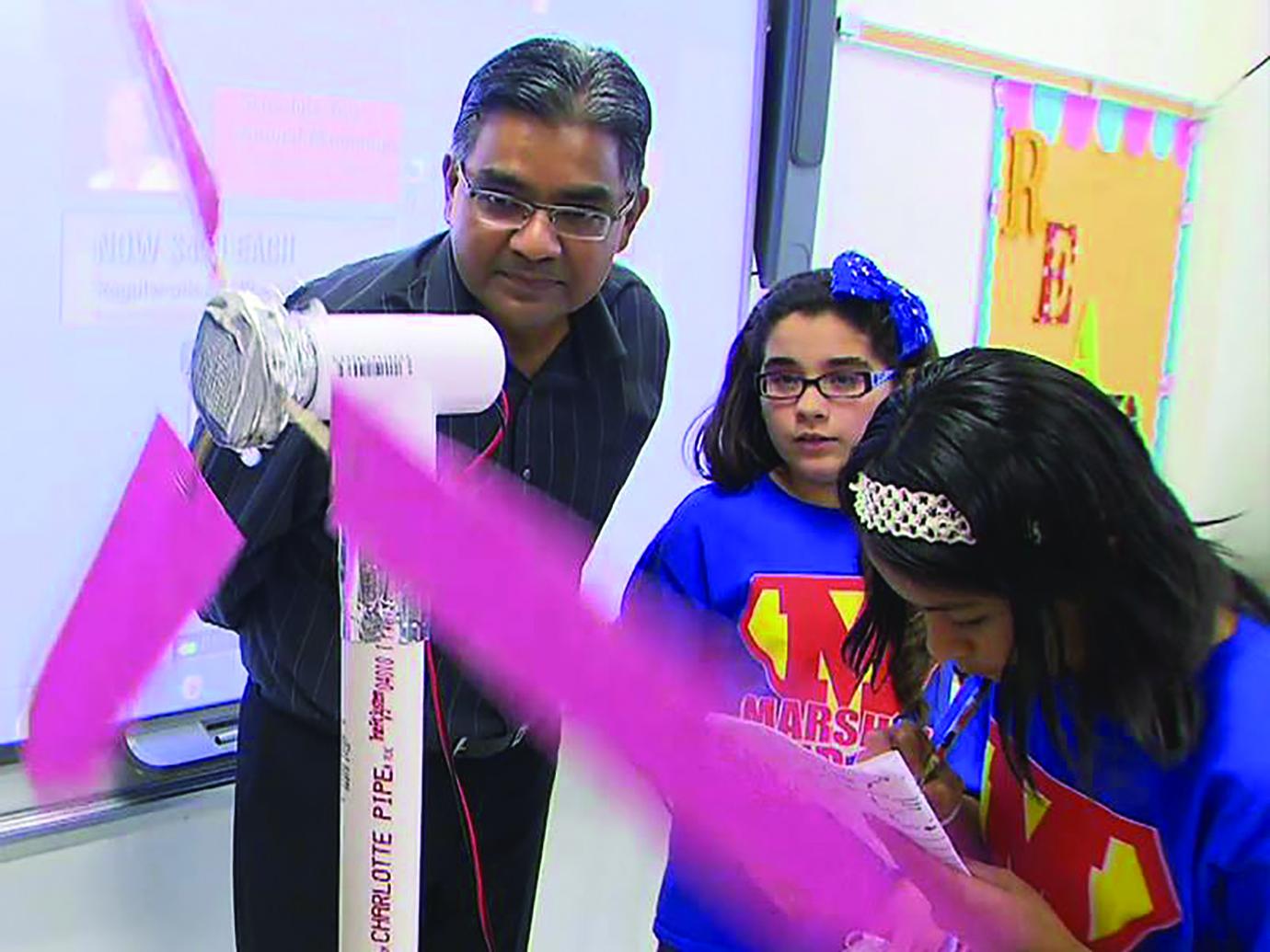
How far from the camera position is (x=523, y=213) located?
2.99 feet

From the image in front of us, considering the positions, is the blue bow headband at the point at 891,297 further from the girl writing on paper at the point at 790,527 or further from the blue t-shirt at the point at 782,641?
the blue t-shirt at the point at 782,641

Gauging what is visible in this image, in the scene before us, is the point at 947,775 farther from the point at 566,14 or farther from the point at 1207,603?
the point at 566,14

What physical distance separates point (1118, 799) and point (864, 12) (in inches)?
53.1

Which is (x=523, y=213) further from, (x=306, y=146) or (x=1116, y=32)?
(x=1116, y=32)

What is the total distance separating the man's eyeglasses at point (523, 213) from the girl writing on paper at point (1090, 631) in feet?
0.91

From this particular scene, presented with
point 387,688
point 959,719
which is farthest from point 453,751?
point 387,688

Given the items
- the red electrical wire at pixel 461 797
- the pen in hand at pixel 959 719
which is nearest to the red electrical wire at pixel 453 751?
the red electrical wire at pixel 461 797

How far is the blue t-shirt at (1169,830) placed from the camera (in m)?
0.69

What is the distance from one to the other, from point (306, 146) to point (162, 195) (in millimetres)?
160

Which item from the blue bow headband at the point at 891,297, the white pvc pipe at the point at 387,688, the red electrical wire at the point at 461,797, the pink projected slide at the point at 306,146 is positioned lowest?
the red electrical wire at the point at 461,797

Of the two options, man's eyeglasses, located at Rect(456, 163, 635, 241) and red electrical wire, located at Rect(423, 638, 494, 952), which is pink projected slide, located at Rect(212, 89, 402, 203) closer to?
man's eyeglasses, located at Rect(456, 163, 635, 241)

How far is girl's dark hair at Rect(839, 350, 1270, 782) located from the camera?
713 mm

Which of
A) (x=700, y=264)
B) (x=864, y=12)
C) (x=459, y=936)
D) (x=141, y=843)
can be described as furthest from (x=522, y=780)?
(x=864, y=12)

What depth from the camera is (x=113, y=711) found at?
575mm
